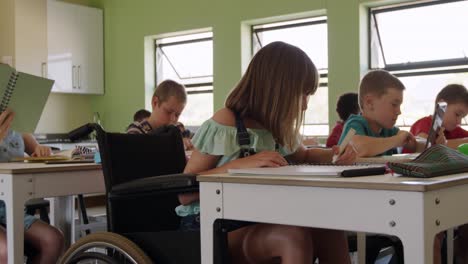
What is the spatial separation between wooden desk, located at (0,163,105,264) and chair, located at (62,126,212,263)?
408mm

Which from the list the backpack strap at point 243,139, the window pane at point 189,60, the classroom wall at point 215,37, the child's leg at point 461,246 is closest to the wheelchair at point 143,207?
the backpack strap at point 243,139

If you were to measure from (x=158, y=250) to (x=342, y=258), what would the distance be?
51 cm

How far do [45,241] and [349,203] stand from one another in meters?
1.37

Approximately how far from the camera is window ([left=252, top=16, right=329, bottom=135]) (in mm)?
4918

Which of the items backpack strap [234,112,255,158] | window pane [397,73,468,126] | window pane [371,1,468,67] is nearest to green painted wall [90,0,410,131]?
window pane [371,1,468,67]

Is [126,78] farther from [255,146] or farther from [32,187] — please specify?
[255,146]

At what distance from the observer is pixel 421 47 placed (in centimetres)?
450

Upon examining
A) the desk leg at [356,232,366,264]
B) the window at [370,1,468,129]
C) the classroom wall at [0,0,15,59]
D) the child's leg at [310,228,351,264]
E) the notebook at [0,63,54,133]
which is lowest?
the desk leg at [356,232,366,264]

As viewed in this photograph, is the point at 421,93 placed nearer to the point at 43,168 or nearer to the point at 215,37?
the point at 215,37

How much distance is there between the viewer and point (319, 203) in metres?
1.15

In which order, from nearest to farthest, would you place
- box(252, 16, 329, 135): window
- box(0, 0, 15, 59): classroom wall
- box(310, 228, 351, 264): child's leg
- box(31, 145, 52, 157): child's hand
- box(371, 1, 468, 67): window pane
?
box(310, 228, 351, 264): child's leg < box(31, 145, 52, 157): child's hand < box(371, 1, 468, 67): window pane < box(252, 16, 329, 135): window < box(0, 0, 15, 59): classroom wall

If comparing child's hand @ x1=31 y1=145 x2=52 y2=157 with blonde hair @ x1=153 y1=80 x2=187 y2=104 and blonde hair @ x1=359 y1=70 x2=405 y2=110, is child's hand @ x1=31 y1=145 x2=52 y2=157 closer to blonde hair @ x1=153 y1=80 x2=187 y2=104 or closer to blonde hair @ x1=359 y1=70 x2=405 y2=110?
blonde hair @ x1=153 y1=80 x2=187 y2=104

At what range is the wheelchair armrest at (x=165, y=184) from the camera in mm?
1432

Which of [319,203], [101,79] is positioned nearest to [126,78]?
[101,79]
